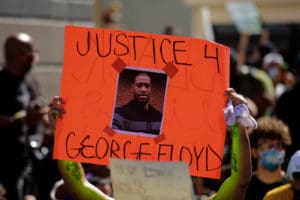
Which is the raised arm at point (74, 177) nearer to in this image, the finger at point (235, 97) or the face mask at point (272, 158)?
the finger at point (235, 97)

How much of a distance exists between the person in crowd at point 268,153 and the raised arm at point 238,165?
4.34ft

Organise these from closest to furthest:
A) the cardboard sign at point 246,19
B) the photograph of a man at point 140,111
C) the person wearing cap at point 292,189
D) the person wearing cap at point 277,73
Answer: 1. the photograph of a man at point 140,111
2. the person wearing cap at point 292,189
3. the person wearing cap at point 277,73
4. the cardboard sign at point 246,19

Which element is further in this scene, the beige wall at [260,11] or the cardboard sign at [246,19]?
the beige wall at [260,11]

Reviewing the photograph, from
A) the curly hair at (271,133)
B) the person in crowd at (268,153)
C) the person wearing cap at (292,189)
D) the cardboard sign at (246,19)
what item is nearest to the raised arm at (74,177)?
the person wearing cap at (292,189)

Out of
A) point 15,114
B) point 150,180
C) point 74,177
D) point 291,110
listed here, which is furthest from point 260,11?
point 150,180

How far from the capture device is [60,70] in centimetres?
1090

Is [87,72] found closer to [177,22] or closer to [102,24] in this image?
[102,24]

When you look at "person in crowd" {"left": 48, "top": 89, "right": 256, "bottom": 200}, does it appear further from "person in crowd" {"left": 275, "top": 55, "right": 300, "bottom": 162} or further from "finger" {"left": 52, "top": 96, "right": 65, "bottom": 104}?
"person in crowd" {"left": 275, "top": 55, "right": 300, "bottom": 162}

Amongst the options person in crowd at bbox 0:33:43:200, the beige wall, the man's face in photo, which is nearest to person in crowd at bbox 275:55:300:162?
person in crowd at bbox 0:33:43:200

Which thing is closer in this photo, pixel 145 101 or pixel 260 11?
pixel 145 101

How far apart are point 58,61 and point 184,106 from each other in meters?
5.64

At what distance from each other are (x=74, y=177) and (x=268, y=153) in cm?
159

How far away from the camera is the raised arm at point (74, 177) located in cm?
543

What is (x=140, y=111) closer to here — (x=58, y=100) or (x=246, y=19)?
(x=58, y=100)
